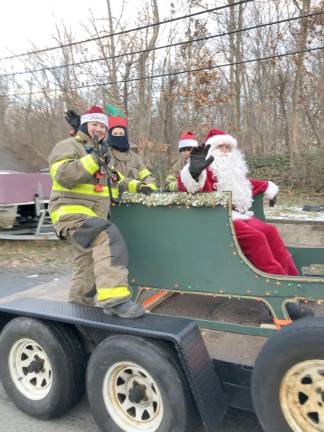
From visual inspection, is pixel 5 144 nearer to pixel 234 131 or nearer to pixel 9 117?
pixel 9 117

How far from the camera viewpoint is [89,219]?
9.57ft

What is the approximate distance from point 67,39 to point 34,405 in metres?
17.2

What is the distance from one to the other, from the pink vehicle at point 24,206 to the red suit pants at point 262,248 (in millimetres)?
6106

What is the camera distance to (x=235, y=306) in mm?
3420

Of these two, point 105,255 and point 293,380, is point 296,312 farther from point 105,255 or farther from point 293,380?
point 105,255

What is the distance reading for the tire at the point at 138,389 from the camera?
227 centimetres

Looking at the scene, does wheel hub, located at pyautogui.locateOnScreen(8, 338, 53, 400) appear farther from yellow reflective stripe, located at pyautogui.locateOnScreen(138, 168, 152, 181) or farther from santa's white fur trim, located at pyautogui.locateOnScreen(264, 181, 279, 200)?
santa's white fur trim, located at pyautogui.locateOnScreen(264, 181, 279, 200)

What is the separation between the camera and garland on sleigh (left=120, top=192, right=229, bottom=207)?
2815 millimetres

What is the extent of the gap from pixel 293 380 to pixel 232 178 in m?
1.79

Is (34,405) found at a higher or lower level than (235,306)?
lower

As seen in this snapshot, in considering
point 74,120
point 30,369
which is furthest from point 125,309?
point 74,120

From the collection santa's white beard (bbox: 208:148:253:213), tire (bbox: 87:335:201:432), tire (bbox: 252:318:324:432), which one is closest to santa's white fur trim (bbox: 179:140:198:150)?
santa's white beard (bbox: 208:148:253:213)

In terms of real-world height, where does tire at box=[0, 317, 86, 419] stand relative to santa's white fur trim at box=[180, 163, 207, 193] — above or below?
below

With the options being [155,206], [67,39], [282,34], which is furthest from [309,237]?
[67,39]
